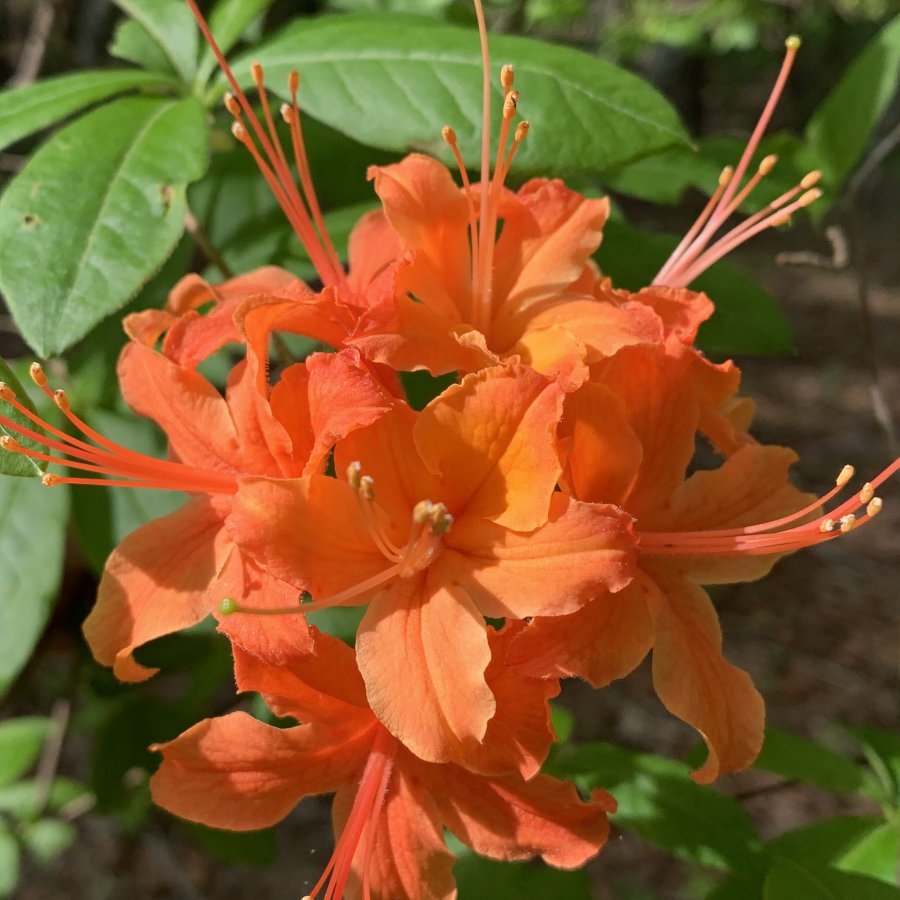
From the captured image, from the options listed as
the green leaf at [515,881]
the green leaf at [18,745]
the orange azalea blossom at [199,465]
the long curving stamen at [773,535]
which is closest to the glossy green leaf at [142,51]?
the orange azalea blossom at [199,465]

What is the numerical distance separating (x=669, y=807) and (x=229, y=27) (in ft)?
4.26

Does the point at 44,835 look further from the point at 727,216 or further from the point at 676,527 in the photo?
the point at 727,216

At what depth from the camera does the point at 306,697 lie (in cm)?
105

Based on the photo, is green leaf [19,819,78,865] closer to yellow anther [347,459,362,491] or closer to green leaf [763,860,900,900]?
green leaf [763,860,900,900]

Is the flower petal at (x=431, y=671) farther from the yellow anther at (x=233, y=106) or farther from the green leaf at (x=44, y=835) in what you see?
the green leaf at (x=44, y=835)

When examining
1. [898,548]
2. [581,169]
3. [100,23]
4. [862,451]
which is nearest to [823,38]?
[862,451]

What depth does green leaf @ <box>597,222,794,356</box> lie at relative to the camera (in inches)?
57.1

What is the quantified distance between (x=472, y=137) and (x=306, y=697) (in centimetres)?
70

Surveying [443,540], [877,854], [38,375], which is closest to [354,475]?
[443,540]

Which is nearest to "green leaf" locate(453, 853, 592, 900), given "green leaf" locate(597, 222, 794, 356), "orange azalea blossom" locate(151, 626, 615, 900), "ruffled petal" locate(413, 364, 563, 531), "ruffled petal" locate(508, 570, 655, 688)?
"orange azalea blossom" locate(151, 626, 615, 900)

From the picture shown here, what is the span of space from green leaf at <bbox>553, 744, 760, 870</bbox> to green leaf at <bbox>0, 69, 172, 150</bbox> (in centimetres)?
118

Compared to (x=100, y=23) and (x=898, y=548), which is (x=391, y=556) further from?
(x=898, y=548)

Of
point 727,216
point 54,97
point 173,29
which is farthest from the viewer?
point 173,29

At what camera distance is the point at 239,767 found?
1074 millimetres
